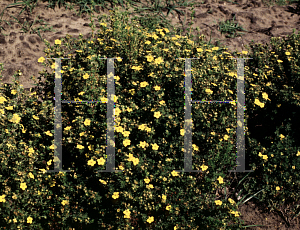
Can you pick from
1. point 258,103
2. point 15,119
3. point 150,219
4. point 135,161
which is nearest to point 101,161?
point 135,161

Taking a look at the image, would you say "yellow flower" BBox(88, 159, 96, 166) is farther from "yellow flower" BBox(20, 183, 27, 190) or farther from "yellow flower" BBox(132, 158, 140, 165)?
"yellow flower" BBox(20, 183, 27, 190)

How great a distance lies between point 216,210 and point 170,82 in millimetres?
1396

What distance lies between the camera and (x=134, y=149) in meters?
2.75

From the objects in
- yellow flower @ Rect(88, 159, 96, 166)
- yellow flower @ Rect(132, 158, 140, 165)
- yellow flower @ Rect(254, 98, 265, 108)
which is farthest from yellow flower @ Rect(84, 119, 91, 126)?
yellow flower @ Rect(254, 98, 265, 108)

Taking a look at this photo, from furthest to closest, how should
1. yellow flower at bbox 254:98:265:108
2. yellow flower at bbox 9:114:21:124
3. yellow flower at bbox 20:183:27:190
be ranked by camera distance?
yellow flower at bbox 254:98:265:108
yellow flower at bbox 9:114:21:124
yellow flower at bbox 20:183:27:190

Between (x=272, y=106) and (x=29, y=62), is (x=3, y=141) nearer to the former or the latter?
(x=29, y=62)

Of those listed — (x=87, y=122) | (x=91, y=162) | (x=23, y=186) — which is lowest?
(x=23, y=186)

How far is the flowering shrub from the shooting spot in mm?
2641

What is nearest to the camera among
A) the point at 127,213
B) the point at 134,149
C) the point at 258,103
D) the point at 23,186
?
the point at 127,213

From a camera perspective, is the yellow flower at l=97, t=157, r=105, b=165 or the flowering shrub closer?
the yellow flower at l=97, t=157, r=105, b=165

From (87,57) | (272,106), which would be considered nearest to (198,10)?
(272,106)

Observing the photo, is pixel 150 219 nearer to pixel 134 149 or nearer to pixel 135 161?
pixel 135 161

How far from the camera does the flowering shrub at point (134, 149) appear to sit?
8.66 feet

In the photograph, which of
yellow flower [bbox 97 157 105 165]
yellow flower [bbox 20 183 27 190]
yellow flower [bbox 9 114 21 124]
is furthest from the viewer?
yellow flower [bbox 9 114 21 124]
